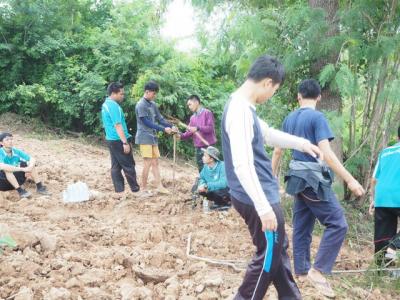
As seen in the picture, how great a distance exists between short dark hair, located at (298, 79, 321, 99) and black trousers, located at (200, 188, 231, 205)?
2.26 metres

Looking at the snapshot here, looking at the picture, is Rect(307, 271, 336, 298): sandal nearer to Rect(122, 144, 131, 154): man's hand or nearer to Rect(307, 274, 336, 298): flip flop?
Rect(307, 274, 336, 298): flip flop

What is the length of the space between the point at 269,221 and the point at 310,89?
143 centimetres

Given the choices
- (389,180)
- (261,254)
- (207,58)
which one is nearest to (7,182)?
(261,254)

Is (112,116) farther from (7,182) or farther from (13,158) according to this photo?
(7,182)

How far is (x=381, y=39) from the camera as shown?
15.4 feet

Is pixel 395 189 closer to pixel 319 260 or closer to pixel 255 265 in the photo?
pixel 319 260

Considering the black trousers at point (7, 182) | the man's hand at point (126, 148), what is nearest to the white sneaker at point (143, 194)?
the man's hand at point (126, 148)

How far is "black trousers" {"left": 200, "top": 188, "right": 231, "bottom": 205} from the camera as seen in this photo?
5379 mm

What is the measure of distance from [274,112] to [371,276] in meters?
2.49

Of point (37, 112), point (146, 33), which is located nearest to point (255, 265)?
point (146, 33)

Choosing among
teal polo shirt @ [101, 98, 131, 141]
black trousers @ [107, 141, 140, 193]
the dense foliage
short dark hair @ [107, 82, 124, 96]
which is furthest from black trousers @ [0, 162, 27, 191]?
the dense foliage

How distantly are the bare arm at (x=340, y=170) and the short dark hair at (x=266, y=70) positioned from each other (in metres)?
0.85

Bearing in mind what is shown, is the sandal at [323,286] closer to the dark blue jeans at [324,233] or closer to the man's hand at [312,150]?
the dark blue jeans at [324,233]

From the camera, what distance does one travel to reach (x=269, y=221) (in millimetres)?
2301
